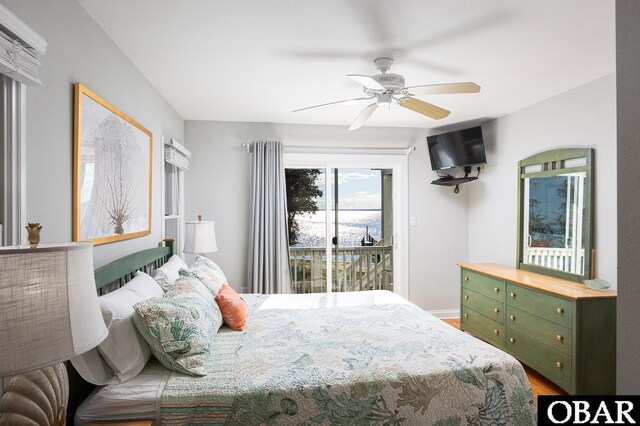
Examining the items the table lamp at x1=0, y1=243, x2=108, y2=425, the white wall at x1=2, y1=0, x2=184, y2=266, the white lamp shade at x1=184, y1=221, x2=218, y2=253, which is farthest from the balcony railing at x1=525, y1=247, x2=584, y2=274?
the white wall at x1=2, y1=0, x2=184, y2=266

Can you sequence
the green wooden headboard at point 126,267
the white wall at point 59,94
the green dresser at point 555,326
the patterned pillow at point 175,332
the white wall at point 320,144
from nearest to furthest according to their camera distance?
the white wall at point 59,94 → the patterned pillow at point 175,332 → the green wooden headboard at point 126,267 → the green dresser at point 555,326 → the white wall at point 320,144

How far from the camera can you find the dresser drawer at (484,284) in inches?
141

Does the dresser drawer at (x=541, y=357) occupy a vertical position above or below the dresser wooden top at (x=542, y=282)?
below

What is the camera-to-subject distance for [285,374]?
1.76 metres

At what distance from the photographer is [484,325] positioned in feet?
12.5

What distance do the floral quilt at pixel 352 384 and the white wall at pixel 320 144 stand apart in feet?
7.89

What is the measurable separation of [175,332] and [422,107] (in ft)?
7.78

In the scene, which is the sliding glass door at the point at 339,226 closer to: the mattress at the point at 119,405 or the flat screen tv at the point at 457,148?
the flat screen tv at the point at 457,148

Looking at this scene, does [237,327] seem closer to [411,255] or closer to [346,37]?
[346,37]

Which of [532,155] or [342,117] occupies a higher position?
[342,117]

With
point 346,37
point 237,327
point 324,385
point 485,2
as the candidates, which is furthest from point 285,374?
point 485,2

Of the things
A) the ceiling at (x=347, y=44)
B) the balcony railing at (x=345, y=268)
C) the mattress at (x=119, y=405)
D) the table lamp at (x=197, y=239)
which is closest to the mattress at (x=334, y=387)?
the mattress at (x=119, y=405)

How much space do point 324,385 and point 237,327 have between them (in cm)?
92

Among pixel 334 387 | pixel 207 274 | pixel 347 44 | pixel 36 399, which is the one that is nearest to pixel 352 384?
pixel 334 387
